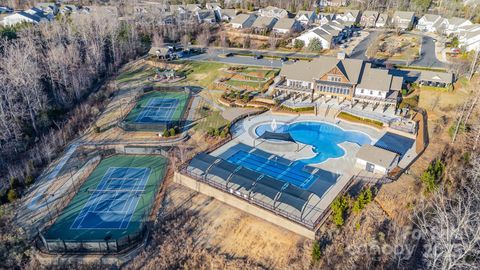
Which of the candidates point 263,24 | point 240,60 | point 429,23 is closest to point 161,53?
point 240,60

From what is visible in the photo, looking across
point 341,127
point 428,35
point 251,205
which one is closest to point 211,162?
point 251,205

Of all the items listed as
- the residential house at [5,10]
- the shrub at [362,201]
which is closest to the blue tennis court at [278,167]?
the shrub at [362,201]

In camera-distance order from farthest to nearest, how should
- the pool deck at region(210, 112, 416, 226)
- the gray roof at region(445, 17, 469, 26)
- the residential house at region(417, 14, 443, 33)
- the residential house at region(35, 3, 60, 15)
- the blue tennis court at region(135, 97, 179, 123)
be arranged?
the residential house at region(35, 3, 60, 15), the residential house at region(417, 14, 443, 33), the gray roof at region(445, 17, 469, 26), the blue tennis court at region(135, 97, 179, 123), the pool deck at region(210, 112, 416, 226)

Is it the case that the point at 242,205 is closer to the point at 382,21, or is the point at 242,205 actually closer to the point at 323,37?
the point at 323,37

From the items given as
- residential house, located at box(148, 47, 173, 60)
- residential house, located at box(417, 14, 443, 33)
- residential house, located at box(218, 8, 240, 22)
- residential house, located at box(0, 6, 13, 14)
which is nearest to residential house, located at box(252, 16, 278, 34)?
residential house, located at box(218, 8, 240, 22)

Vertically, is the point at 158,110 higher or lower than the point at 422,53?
lower

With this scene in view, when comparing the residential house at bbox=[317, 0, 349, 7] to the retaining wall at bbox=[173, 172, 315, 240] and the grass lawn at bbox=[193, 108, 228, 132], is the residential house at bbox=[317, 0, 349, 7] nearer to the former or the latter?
the grass lawn at bbox=[193, 108, 228, 132]

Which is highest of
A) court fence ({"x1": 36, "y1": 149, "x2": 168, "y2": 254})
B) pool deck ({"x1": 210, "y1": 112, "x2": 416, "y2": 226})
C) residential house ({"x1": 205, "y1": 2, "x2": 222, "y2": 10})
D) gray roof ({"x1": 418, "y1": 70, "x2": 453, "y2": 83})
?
residential house ({"x1": 205, "y1": 2, "x2": 222, "y2": 10})
